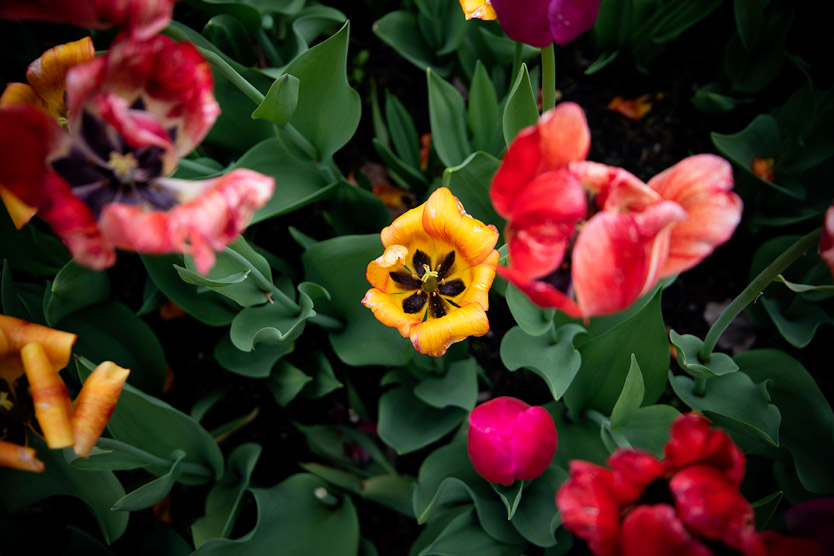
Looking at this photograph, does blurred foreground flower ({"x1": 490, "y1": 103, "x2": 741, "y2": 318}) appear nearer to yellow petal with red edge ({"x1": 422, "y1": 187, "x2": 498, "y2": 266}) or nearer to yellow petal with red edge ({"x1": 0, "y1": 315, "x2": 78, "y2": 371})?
yellow petal with red edge ({"x1": 422, "y1": 187, "x2": 498, "y2": 266})

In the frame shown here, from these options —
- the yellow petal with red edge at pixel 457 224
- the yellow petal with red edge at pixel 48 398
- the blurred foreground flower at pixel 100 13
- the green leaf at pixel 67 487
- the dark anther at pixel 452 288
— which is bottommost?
the green leaf at pixel 67 487

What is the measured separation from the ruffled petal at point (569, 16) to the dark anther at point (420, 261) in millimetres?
459

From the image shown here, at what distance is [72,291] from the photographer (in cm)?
124

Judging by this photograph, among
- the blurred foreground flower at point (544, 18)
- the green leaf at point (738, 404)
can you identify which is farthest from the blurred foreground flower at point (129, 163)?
the green leaf at point (738, 404)

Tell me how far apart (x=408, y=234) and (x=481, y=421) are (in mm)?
357

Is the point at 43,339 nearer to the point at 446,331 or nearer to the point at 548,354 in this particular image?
the point at 446,331

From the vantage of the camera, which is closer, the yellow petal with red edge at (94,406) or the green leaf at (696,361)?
the yellow petal with red edge at (94,406)

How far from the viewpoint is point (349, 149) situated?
1.82 meters

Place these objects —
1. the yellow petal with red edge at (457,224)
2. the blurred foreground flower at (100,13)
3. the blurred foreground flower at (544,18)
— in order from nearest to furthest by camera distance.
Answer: the blurred foreground flower at (100,13)
the blurred foreground flower at (544,18)
the yellow petal with red edge at (457,224)

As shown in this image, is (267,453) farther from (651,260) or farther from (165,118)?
(651,260)

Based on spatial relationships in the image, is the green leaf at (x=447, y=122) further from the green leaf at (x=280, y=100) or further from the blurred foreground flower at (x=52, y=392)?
the blurred foreground flower at (x=52, y=392)

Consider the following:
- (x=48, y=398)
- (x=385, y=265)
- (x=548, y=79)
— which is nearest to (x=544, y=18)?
(x=548, y=79)

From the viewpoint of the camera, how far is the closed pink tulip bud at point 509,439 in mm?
936

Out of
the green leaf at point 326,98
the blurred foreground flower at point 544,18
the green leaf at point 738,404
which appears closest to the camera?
the blurred foreground flower at point 544,18
